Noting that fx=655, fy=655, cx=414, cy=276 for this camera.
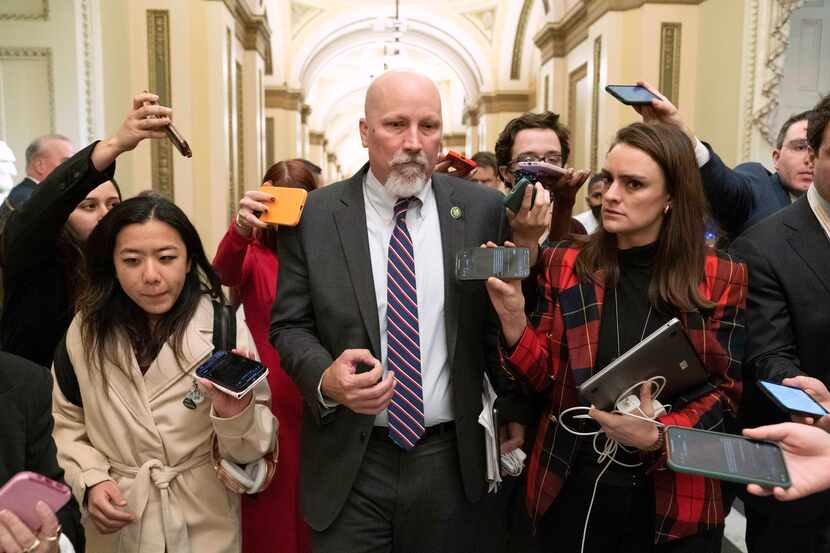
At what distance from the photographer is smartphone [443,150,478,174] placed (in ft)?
9.63

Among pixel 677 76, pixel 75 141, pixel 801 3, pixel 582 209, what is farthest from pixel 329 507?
pixel 582 209

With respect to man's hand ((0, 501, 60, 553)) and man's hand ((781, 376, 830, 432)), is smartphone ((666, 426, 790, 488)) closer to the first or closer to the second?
man's hand ((781, 376, 830, 432))

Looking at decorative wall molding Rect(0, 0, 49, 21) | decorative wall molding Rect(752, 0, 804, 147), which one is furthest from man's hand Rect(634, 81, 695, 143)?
decorative wall molding Rect(0, 0, 49, 21)

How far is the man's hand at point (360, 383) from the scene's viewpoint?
170cm

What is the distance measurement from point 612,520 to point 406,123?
142 centimetres

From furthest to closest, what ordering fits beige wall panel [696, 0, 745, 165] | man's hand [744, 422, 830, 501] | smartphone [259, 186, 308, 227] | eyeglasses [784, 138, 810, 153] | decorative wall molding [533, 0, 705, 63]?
decorative wall molding [533, 0, 705, 63]
beige wall panel [696, 0, 745, 165]
eyeglasses [784, 138, 810, 153]
smartphone [259, 186, 308, 227]
man's hand [744, 422, 830, 501]

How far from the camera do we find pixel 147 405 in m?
2.06

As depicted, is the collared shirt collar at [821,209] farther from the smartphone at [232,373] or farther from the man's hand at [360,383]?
the smartphone at [232,373]

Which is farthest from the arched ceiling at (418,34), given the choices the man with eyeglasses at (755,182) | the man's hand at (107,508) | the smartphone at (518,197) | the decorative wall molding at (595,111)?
the man's hand at (107,508)

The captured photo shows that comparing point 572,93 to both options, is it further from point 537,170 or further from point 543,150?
point 537,170

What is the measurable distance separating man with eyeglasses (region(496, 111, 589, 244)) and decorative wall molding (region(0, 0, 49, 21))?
460cm

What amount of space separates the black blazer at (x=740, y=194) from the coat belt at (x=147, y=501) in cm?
234

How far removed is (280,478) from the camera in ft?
8.54

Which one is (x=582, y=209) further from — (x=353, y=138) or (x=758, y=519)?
(x=353, y=138)
